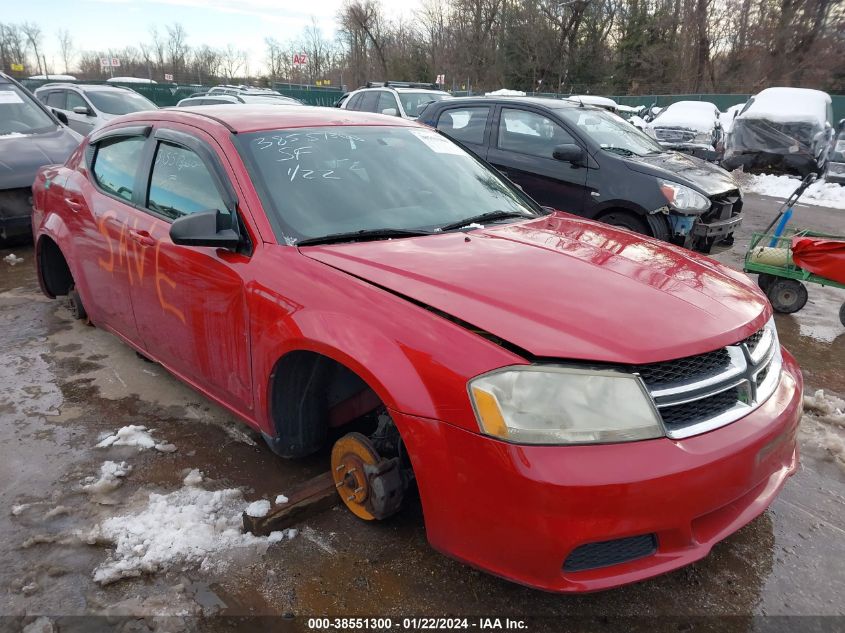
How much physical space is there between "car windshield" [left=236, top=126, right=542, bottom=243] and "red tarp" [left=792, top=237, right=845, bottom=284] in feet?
9.38

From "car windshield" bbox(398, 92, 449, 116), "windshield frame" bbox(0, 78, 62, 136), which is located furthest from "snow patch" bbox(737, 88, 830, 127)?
"windshield frame" bbox(0, 78, 62, 136)

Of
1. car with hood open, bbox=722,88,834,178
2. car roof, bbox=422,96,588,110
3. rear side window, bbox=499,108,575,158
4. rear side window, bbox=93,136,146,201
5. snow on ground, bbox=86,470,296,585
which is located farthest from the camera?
car with hood open, bbox=722,88,834,178

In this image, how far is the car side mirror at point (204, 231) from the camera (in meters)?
2.45

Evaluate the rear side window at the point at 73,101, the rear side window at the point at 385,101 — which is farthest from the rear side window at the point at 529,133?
the rear side window at the point at 73,101

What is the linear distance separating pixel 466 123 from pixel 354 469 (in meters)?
5.64

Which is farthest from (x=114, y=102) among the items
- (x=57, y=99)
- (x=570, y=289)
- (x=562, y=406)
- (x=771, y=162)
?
(x=771, y=162)

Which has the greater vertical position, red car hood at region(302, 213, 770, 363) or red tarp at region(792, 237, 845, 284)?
red car hood at region(302, 213, 770, 363)

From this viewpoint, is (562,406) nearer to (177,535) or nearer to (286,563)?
(286,563)

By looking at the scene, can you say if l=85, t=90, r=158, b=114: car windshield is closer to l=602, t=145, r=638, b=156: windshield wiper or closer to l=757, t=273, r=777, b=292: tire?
l=602, t=145, r=638, b=156: windshield wiper

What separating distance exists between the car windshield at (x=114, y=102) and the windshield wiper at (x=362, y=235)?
38.9 feet

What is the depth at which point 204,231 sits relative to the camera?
8.06 feet

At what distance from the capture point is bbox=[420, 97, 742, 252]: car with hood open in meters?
5.68

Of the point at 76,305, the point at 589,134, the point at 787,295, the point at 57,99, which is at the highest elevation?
the point at 57,99

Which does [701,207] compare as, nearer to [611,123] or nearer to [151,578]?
[611,123]
